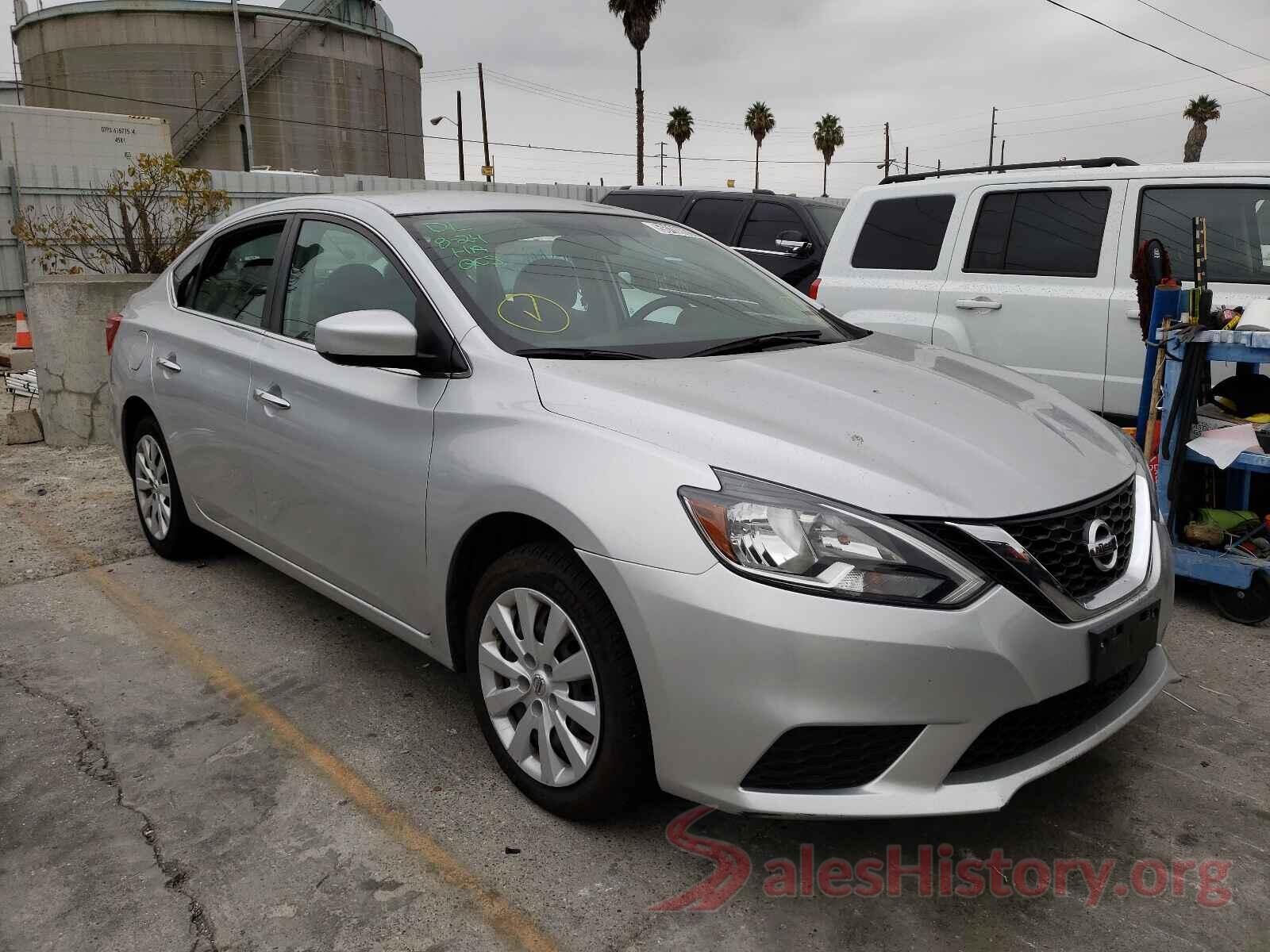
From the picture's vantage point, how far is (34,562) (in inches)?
204

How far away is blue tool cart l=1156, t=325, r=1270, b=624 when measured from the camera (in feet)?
13.4

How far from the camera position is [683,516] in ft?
7.73

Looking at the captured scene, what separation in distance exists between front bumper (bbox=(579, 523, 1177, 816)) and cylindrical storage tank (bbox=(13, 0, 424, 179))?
4272cm

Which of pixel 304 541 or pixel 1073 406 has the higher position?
pixel 1073 406

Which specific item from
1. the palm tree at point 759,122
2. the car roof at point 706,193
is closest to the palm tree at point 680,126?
the palm tree at point 759,122

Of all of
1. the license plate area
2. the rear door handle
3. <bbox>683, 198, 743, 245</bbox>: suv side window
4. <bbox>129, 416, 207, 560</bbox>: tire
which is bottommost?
<bbox>129, 416, 207, 560</bbox>: tire

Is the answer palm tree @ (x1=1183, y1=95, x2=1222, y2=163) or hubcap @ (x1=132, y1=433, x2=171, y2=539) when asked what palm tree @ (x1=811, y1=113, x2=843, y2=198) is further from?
hubcap @ (x1=132, y1=433, x2=171, y2=539)

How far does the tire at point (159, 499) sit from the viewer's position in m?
4.74

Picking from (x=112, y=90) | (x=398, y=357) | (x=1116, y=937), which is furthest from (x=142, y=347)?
(x=112, y=90)

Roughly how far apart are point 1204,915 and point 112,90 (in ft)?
154

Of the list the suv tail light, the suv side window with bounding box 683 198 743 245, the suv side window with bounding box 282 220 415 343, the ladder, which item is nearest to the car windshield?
the suv side window with bounding box 282 220 415 343

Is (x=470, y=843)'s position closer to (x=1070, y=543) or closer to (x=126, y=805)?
(x=126, y=805)

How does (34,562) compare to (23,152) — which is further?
(23,152)

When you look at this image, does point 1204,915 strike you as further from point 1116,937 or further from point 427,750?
point 427,750
